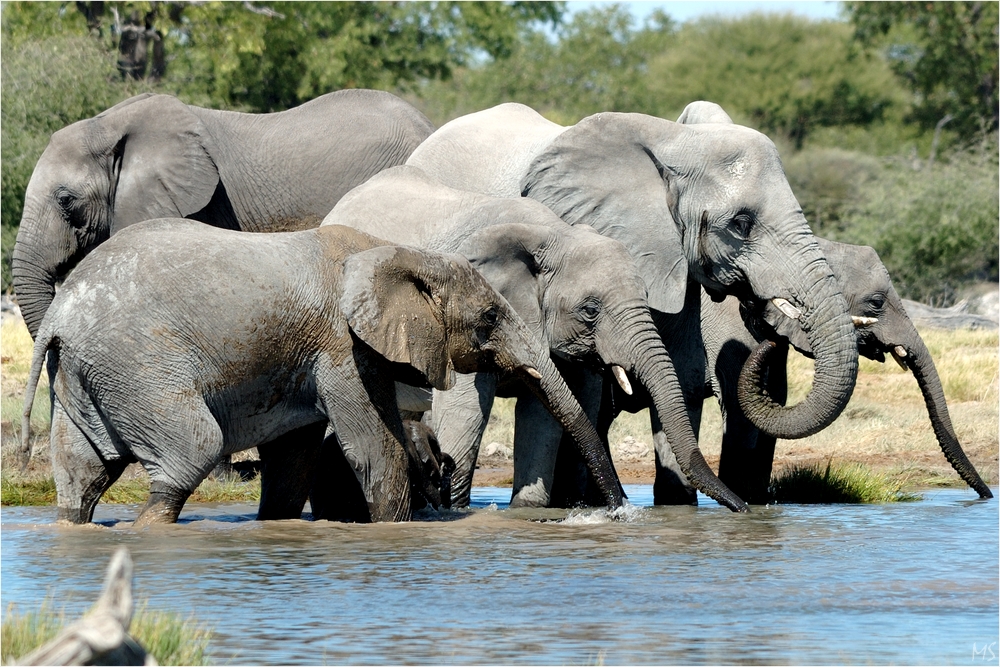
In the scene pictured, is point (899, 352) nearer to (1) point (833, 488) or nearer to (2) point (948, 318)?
(1) point (833, 488)

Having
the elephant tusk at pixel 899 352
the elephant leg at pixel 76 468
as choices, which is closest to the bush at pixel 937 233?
the elephant tusk at pixel 899 352

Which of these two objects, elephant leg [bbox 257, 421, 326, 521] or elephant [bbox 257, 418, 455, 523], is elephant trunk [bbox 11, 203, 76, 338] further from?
elephant leg [bbox 257, 421, 326, 521]

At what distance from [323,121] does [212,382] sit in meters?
5.91

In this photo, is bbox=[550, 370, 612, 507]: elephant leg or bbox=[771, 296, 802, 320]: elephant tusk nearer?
bbox=[771, 296, 802, 320]: elephant tusk

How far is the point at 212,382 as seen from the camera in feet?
27.1

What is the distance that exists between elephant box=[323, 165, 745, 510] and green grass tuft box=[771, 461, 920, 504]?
1.55m

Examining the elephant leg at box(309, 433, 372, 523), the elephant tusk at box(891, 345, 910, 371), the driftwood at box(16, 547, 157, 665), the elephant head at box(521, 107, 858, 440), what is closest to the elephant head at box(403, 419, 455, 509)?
the elephant leg at box(309, 433, 372, 523)

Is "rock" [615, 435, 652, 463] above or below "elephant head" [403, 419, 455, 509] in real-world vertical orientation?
below

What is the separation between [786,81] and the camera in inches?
1772

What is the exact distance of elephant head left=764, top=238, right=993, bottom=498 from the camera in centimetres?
1108

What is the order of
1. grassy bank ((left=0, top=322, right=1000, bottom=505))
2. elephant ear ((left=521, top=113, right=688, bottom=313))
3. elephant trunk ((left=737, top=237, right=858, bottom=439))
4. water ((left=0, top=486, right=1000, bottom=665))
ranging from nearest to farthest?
water ((left=0, top=486, right=1000, bottom=665)), elephant trunk ((left=737, top=237, right=858, bottom=439)), elephant ear ((left=521, top=113, right=688, bottom=313)), grassy bank ((left=0, top=322, right=1000, bottom=505))

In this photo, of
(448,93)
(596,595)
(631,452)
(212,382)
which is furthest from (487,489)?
(448,93)

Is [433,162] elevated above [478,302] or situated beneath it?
elevated above

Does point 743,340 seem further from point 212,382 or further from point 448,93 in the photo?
point 448,93
